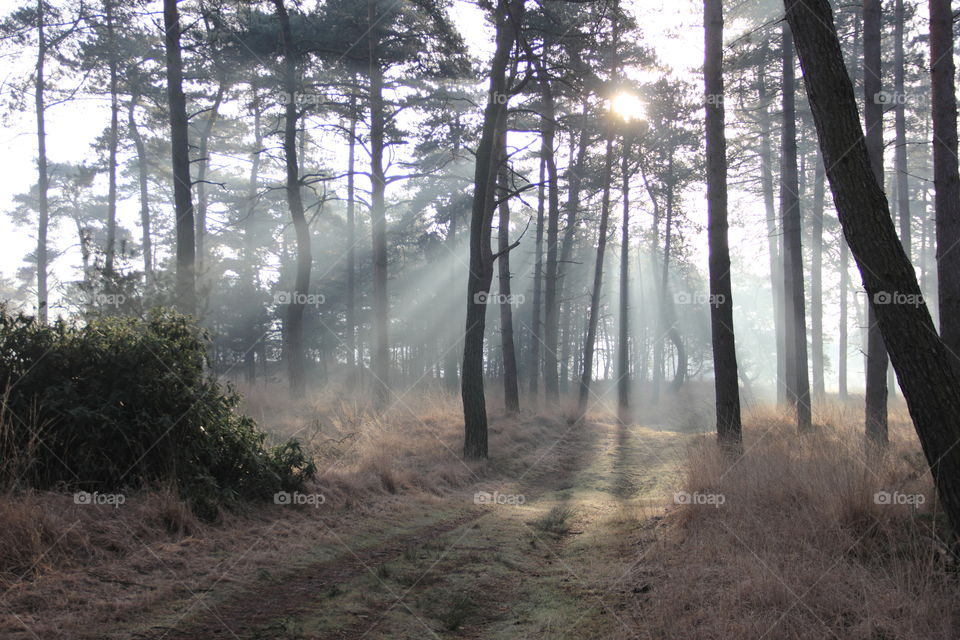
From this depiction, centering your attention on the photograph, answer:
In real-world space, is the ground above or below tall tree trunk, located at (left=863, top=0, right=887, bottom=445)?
below

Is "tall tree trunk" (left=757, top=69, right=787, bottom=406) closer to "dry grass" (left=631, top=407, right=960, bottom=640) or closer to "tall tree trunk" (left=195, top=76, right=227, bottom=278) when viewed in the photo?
"dry grass" (left=631, top=407, right=960, bottom=640)

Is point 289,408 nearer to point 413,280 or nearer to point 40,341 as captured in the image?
point 40,341

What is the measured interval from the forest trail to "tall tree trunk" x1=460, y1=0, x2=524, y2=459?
10.3ft

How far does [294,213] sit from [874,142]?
50.4 ft

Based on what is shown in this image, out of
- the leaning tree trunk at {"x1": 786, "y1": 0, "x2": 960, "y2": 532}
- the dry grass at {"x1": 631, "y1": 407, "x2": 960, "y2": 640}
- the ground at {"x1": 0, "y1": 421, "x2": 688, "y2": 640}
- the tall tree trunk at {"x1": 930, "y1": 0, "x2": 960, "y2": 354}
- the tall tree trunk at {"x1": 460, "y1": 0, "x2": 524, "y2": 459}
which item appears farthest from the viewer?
the tall tree trunk at {"x1": 460, "y1": 0, "x2": 524, "y2": 459}

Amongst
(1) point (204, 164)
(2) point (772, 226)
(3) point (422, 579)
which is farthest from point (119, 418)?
(1) point (204, 164)

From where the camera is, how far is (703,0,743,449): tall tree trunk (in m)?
11.2

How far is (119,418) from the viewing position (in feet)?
20.4

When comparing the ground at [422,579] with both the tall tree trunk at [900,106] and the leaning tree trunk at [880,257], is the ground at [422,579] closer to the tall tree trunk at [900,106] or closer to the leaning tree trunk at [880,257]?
the leaning tree trunk at [880,257]

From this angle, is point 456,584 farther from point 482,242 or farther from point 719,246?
point 719,246

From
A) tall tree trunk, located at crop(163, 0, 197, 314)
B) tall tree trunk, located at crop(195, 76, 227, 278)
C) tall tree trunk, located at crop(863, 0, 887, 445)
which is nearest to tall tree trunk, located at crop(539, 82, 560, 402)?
tall tree trunk, located at crop(863, 0, 887, 445)

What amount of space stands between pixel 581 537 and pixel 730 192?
80.1 ft

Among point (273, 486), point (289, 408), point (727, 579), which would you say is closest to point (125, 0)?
point (289, 408)

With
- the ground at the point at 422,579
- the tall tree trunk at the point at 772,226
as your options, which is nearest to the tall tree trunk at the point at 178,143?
the ground at the point at 422,579
